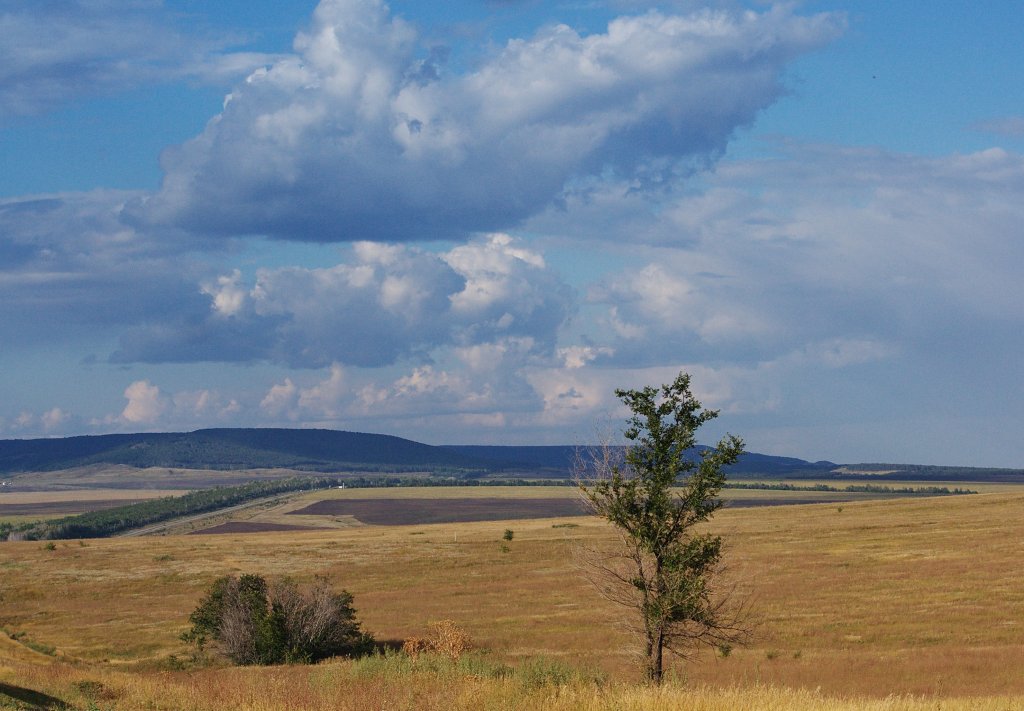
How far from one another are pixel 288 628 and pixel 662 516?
29.0 meters

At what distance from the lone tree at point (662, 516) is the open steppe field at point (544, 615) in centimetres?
114

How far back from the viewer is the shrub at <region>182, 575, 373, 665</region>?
49.1 meters

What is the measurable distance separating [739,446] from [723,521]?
340 feet

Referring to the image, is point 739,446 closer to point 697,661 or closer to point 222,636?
point 697,661

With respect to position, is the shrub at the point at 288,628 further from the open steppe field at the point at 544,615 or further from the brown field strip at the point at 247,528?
the brown field strip at the point at 247,528

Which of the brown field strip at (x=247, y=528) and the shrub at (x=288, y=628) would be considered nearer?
the shrub at (x=288, y=628)

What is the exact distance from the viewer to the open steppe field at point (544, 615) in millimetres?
18031

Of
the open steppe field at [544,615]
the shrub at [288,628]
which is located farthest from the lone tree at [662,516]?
the shrub at [288,628]

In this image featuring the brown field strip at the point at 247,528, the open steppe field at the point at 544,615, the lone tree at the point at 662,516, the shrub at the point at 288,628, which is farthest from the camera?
the brown field strip at the point at 247,528

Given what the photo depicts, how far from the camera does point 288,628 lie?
49781 millimetres

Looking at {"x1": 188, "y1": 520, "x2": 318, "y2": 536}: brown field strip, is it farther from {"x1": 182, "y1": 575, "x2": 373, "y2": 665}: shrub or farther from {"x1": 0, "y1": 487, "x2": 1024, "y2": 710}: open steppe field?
{"x1": 182, "y1": 575, "x2": 373, "y2": 665}: shrub

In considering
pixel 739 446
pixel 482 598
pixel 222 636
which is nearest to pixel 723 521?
pixel 482 598

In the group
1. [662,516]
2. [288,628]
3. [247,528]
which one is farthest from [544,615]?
[247,528]

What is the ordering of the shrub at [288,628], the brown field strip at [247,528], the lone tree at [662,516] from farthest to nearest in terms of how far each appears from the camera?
the brown field strip at [247,528] < the shrub at [288,628] < the lone tree at [662,516]
